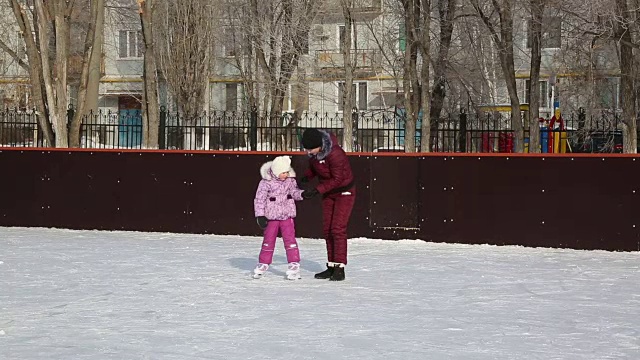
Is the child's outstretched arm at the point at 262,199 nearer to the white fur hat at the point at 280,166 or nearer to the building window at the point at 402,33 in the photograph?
the white fur hat at the point at 280,166

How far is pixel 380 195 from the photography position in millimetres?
15102

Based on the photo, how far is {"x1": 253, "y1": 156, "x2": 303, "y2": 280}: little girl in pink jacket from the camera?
10680 millimetres

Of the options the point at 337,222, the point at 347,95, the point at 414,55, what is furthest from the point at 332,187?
the point at 347,95

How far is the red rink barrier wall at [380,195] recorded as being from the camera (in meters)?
13.9

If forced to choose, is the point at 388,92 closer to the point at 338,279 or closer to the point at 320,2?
the point at 320,2

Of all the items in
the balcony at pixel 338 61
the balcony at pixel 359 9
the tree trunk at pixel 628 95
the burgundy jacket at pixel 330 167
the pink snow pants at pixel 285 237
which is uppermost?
the balcony at pixel 359 9

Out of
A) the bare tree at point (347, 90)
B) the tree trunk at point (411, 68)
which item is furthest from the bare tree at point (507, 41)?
the bare tree at point (347, 90)

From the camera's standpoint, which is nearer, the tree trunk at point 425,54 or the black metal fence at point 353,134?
the black metal fence at point 353,134

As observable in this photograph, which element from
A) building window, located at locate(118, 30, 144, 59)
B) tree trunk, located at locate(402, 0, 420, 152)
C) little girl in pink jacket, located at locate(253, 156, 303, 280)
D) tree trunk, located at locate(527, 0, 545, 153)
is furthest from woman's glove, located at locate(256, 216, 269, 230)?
building window, located at locate(118, 30, 144, 59)

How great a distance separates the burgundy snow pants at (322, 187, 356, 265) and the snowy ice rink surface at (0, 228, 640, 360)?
305mm

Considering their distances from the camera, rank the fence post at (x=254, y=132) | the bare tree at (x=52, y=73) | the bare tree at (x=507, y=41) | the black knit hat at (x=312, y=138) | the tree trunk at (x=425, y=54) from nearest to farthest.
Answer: the black knit hat at (x=312, y=138) < the bare tree at (x=52, y=73) < the bare tree at (x=507, y=41) < the fence post at (x=254, y=132) < the tree trunk at (x=425, y=54)

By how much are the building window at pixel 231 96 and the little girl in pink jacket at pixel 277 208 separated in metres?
37.6

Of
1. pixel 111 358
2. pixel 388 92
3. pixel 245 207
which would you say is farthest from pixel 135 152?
pixel 388 92

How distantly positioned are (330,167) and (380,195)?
4.59 m
